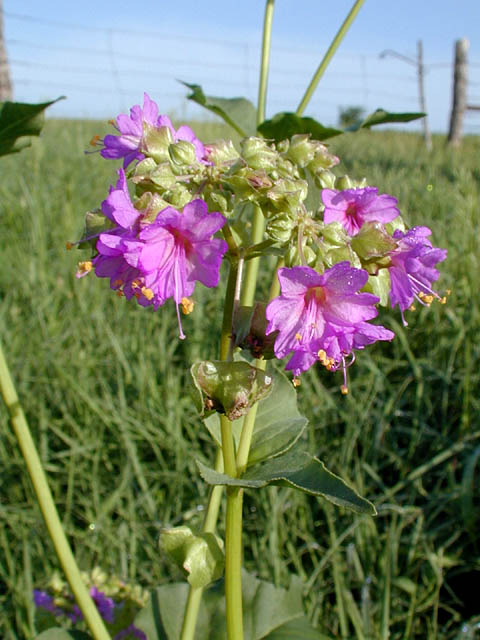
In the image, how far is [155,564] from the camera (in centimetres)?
156

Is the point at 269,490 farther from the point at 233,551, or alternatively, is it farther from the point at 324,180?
the point at 324,180

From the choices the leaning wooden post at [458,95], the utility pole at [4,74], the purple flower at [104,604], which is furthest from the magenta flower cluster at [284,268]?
the leaning wooden post at [458,95]

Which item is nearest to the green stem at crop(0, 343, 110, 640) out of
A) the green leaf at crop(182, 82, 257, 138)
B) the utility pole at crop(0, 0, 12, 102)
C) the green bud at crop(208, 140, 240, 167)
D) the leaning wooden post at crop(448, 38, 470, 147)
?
the green bud at crop(208, 140, 240, 167)

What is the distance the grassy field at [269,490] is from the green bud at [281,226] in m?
0.91

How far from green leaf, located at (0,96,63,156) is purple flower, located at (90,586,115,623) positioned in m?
0.89

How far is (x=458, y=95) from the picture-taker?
10.2 metres

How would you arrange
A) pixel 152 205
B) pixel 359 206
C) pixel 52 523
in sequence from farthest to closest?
1. pixel 52 523
2. pixel 359 206
3. pixel 152 205

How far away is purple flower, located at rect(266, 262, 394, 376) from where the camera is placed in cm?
68

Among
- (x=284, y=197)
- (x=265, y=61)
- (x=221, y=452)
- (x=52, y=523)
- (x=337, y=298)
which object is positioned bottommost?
(x=52, y=523)

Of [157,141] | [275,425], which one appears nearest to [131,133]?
[157,141]

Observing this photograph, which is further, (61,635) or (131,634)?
(131,634)

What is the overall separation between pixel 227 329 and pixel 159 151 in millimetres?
231

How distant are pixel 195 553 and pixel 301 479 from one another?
0.19 metres

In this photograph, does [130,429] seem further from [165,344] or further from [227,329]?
[227,329]
